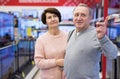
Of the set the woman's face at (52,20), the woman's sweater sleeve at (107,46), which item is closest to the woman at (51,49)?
the woman's face at (52,20)

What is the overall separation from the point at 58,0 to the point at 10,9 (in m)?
2.11

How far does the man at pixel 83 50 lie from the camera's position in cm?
201

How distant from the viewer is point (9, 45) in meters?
6.39

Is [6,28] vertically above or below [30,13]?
below

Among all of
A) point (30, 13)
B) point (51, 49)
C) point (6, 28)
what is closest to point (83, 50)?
point (51, 49)

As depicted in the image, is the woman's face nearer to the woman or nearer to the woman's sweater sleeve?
the woman

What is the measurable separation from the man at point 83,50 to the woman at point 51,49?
0.28 m

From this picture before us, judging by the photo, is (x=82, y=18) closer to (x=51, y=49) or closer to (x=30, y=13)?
(x=51, y=49)

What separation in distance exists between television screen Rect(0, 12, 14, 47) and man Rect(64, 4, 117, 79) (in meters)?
3.90

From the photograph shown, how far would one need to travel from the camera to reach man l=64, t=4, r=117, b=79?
2.01 metres

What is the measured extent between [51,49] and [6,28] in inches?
157

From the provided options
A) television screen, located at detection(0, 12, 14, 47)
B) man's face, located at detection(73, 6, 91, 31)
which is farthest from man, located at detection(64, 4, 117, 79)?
television screen, located at detection(0, 12, 14, 47)

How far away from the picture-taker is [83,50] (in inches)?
80.0

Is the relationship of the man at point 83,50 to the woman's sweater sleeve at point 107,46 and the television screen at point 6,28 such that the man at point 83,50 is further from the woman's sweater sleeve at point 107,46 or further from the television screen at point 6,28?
the television screen at point 6,28
